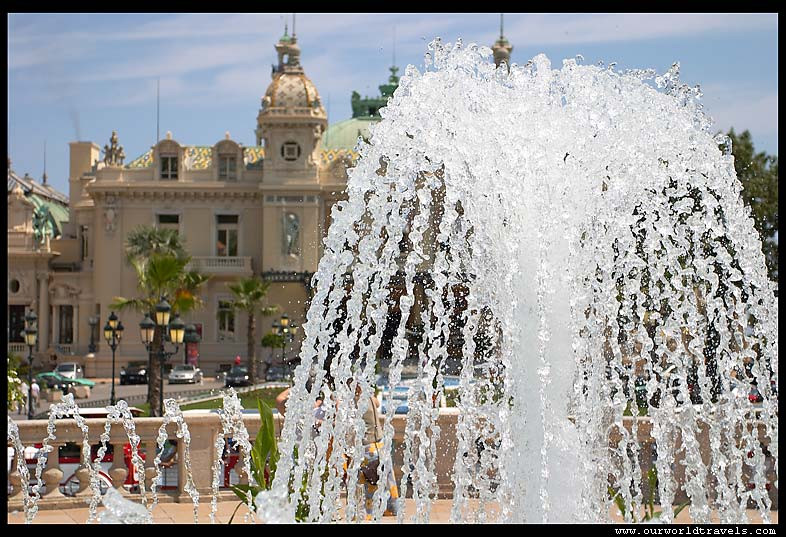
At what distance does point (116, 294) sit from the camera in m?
57.7

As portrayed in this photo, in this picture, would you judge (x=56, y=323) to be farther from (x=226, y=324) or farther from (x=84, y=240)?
(x=226, y=324)

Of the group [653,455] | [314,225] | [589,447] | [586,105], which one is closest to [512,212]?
[586,105]

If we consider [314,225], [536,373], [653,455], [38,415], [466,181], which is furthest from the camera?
[314,225]

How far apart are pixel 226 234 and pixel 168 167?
4.50 m

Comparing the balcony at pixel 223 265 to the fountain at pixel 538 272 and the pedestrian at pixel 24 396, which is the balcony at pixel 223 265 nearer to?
the pedestrian at pixel 24 396

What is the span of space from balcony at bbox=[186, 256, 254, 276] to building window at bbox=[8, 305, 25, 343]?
958cm

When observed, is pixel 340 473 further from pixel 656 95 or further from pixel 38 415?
pixel 38 415

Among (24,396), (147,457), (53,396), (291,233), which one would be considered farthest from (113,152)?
(147,457)

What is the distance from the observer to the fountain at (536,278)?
682 centimetres

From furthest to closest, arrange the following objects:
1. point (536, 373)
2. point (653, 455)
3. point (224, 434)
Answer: point (653, 455), point (224, 434), point (536, 373)

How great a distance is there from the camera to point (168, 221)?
2307 inches

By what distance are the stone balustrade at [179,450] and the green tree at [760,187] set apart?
1591 cm

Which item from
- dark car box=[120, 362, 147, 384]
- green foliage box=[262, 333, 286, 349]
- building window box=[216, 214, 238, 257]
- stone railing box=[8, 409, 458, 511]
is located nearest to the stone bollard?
dark car box=[120, 362, 147, 384]

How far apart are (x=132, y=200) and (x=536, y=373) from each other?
53.0 metres
